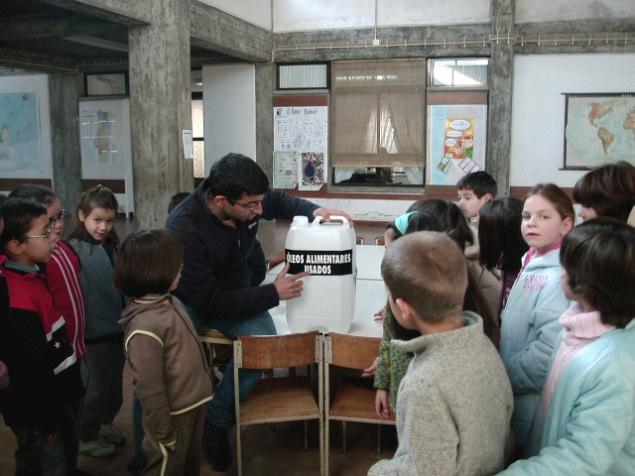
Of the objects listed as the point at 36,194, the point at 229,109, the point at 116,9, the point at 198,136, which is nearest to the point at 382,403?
the point at 36,194

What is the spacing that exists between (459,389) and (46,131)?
1007 centimetres

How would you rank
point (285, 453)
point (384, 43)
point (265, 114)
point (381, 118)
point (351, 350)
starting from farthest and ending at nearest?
point (265, 114) → point (381, 118) → point (384, 43) → point (285, 453) → point (351, 350)

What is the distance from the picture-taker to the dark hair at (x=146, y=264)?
1.87m

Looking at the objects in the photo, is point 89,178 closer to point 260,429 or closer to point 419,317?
point 260,429

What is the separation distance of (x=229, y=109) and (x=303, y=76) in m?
1.14

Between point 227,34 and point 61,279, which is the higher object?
point 227,34

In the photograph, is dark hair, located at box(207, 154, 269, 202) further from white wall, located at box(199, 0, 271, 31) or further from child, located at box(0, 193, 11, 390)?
white wall, located at box(199, 0, 271, 31)

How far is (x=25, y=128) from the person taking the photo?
32.7ft

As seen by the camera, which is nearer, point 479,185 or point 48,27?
point 479,185

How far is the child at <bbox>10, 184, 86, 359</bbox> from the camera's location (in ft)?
7.30

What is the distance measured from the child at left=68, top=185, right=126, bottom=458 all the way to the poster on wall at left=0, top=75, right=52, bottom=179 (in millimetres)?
8075

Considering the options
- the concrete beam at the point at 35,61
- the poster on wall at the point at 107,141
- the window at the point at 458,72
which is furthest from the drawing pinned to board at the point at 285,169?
the concrete beam at the point at 35,61

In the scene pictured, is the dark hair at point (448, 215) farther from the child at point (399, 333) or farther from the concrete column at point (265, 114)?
the concrete column at point (265, 114)

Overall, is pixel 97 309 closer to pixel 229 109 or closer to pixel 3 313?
pixel 3 313
